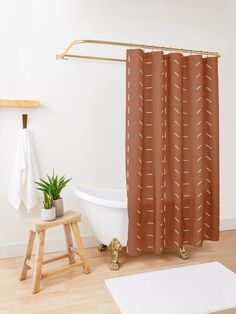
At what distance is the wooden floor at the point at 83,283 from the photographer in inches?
74.6

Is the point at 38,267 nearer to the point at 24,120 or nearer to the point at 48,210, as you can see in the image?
the point at 48,210

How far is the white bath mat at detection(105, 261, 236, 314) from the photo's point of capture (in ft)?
6.20

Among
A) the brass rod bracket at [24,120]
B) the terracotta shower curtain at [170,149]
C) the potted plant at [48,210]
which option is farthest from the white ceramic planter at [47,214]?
the brass rod bracket at [24,120]

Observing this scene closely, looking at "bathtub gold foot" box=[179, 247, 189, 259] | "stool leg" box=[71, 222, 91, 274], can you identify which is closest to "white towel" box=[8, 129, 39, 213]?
"stool leg" box=[71, 222, 91, 274]

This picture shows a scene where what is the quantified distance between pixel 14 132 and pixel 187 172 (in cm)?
148

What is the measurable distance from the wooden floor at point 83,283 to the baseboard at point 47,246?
7 centimetres

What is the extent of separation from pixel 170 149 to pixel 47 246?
4.50 ft

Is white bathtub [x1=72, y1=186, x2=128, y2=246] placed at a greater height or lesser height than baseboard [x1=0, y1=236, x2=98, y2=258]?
greater

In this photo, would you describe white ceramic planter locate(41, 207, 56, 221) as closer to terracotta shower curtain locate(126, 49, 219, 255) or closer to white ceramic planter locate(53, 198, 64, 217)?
white ceramic planter locate(53, 198, 64, 217)

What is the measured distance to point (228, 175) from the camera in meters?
3.32

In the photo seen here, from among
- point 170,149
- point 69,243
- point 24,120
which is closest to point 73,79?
point 24,120

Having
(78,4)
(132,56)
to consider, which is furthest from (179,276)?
(78,4)

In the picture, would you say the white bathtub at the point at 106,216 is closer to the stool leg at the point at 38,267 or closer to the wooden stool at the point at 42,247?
the wooden stool at the point at 42,247

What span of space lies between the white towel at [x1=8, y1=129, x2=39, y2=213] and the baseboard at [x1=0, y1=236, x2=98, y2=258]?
362 millimetres
